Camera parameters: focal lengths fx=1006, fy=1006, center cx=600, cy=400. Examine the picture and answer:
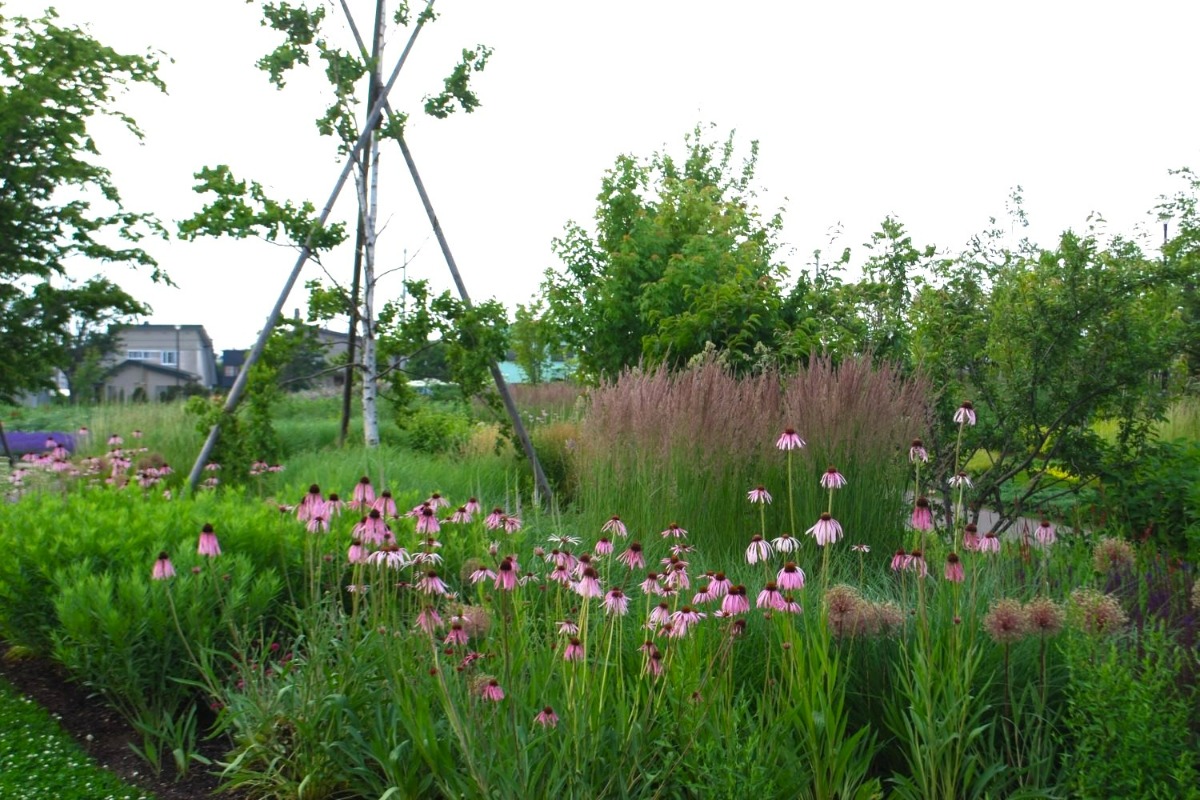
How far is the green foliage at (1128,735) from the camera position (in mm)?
2402

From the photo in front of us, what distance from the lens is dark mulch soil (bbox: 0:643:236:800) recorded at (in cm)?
341

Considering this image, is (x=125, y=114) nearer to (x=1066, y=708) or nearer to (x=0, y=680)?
(x=0, y=680)

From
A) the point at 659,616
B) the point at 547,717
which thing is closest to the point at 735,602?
the point at 659,616

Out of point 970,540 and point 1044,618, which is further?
point 970,540

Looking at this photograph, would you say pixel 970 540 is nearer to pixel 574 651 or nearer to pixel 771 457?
pixel 574 651

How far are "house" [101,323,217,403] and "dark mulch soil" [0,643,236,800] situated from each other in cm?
3089

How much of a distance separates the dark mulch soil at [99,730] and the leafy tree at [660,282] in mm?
5450

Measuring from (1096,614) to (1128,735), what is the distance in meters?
0.38

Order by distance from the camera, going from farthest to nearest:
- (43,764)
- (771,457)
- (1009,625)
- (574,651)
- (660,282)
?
(660,282) → (771,457) → (43,764) → (1009,625) → (574,651)

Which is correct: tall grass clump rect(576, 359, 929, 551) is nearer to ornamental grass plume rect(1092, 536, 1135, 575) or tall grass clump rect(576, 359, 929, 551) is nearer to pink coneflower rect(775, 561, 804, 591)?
ornamental grass plume rect(1092, 536, 1135, 575)

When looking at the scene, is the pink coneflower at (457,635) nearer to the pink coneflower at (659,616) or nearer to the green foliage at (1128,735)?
the pink coneflower at (659,616)

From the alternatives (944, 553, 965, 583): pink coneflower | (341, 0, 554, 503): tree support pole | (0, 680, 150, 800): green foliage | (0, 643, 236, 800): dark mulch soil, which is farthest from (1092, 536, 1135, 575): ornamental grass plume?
(341, 0, 554, 503): tree support pole

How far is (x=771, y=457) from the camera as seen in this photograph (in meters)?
5.50

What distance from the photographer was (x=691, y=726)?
8.66ft
